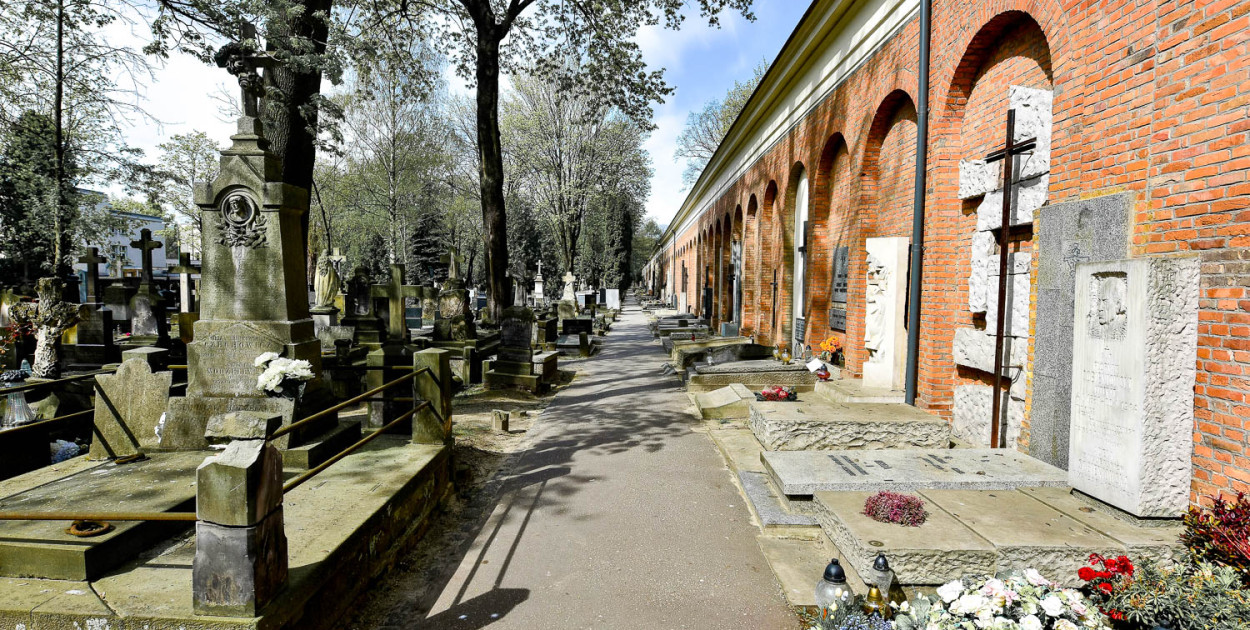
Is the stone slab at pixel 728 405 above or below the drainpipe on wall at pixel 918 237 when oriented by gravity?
below

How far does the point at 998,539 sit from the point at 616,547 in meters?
2.73

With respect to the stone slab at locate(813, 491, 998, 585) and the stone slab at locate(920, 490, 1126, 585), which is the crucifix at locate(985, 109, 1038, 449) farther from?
the stone slab at locate(813, 491, 998, 585)

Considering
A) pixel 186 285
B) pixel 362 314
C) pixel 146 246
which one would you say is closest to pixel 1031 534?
pixel 362 314

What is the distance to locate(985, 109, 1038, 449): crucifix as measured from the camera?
5.65 metres

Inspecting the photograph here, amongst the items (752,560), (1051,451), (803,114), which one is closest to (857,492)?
(752,560)

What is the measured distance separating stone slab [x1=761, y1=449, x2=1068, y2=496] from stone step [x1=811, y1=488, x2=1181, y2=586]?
0.43 m

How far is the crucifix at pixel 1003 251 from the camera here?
222 inches

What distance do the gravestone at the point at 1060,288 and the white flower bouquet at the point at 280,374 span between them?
6.45 metres

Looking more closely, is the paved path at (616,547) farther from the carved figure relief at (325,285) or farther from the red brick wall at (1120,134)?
the carved figure relief at (325,285)

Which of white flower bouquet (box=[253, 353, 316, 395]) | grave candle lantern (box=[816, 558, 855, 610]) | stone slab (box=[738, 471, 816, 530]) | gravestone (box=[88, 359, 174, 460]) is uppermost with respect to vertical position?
white flower bouquet (box=[253, 353, 316, 395])

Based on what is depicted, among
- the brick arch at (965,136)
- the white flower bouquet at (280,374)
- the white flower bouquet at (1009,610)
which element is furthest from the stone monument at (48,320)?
the brick arch at (965,136)

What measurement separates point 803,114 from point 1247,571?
38.7 feet

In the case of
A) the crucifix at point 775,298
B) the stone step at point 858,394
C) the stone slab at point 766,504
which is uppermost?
the crucifix at point 775,298

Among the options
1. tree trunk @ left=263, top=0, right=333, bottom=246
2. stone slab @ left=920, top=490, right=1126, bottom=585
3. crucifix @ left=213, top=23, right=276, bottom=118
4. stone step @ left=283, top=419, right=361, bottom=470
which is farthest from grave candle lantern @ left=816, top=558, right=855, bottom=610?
tree trunk @ left=263, top=0, right=333, bottom=246
